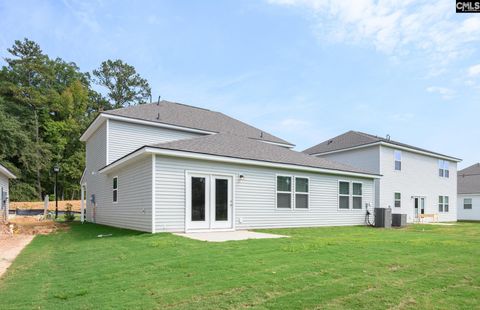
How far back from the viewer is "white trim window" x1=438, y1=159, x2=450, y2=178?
26.7 meters

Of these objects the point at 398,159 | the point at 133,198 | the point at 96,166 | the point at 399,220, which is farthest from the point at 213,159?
the point at 398,159

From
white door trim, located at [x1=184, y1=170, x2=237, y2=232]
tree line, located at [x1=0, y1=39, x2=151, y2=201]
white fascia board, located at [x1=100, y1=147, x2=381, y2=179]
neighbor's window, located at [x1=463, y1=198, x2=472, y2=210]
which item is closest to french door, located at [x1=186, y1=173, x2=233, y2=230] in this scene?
white door trim, located at [x1=184, y1=170, x2=237, y2=232]

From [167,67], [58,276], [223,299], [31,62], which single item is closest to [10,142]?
[31,62]

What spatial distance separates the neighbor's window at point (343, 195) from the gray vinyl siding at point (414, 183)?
19.3 ft

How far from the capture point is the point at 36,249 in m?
8.75

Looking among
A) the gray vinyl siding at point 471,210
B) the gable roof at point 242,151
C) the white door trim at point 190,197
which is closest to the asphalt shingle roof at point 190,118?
the gable roof at point 242,151

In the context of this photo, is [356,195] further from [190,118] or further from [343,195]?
[190,118]

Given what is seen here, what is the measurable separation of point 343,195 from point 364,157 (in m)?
7.01

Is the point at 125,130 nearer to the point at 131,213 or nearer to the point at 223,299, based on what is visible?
the point at 131,213

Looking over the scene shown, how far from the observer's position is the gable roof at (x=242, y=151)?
11906mm

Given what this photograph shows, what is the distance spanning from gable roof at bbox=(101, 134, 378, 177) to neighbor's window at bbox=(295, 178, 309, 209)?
2.24ft

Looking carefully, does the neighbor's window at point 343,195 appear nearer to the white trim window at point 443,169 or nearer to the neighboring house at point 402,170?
the neighboring house at point 402,170

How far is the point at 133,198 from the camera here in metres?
12.7

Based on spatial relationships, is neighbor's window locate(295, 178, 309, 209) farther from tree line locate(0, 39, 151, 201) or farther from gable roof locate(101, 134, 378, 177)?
tree line locate(0, 39, 151, 201)
